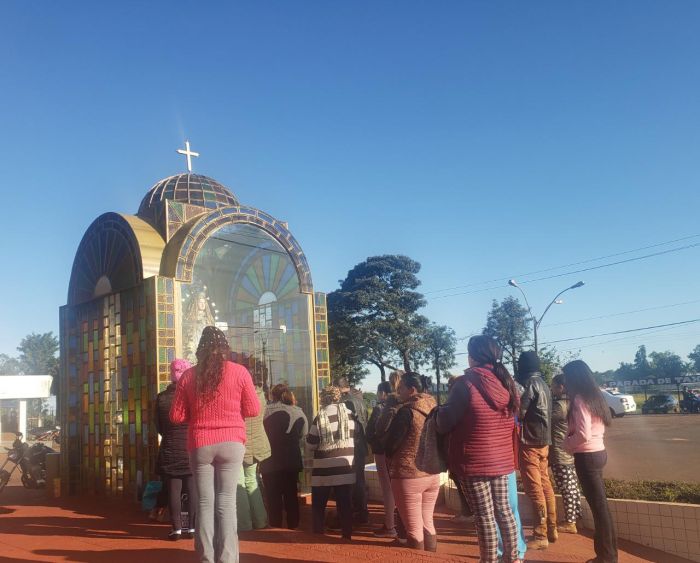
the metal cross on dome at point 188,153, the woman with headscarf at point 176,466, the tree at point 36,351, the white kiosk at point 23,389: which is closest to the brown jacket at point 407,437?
the woman with headscarf at point 176,466

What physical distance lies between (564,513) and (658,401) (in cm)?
3047

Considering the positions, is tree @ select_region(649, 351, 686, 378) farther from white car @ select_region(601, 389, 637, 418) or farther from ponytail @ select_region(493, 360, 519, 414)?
ponytail @ select_region(493, 360, 519, 414)

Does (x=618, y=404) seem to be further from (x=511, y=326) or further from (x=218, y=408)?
(x=218, y=408)

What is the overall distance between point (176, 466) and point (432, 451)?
8.97 ft

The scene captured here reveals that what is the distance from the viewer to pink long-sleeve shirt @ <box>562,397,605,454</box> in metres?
5.20

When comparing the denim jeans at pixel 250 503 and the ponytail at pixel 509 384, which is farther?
the denim jeans at pixel 250 503

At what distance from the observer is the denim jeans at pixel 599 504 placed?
507cm

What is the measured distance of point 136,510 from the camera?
27.7 feet

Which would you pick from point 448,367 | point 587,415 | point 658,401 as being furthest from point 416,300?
point 587,415

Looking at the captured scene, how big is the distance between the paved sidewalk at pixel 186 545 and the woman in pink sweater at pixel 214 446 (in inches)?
42.4

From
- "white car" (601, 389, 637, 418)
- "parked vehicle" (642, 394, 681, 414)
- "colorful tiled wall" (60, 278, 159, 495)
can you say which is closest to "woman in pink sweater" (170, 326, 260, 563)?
"colorful tiled wall" (60, 278, 159, 495)

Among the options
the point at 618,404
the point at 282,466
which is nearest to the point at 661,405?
the point at 618,404

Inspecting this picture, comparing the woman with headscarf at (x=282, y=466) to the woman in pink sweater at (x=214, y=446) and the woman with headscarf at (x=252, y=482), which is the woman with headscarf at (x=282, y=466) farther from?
the woman in pink sweater at (x=214, y=446)

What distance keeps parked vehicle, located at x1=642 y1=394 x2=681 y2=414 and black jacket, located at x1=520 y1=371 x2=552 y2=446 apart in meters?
31.0
